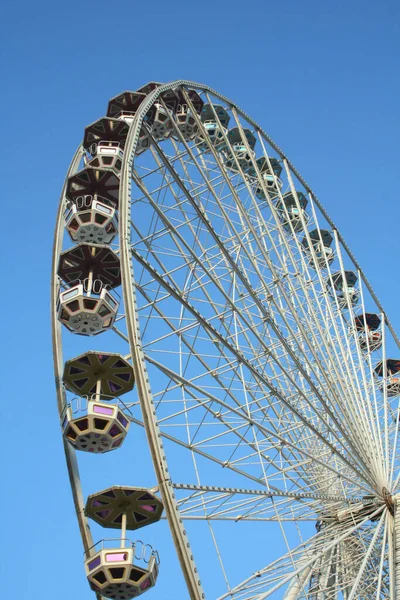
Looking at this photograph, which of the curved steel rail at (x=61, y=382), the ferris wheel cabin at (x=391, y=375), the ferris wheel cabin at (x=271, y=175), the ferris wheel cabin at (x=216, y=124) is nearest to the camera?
the curved steel rail at (x=61, y=382)

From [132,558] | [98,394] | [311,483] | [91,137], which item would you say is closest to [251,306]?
[311,483]

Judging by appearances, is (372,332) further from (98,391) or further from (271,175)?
(98,391)

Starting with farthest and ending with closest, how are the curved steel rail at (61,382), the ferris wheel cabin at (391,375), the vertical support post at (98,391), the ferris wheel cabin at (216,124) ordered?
the ferris wheel cabin at (391,375) < the ferris wheel cabin at (216,124) < the vertical support post at (98,391) < the curved steel rail at (61,382)

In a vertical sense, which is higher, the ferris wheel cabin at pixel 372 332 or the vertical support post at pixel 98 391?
the ferris wheel cabin at pixel 372 332

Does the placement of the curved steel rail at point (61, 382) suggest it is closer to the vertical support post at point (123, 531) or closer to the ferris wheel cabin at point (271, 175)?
the vertical support post at point (123, 531)

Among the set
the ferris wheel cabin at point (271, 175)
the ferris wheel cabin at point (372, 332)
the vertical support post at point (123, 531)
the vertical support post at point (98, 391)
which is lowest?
the vertical support post at point (123, 531)

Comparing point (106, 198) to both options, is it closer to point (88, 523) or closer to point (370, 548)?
point (88, 523)

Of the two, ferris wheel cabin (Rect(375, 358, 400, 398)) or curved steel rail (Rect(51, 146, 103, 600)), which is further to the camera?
ferris wheel cabin (Rect(375, 358, 400, 398))

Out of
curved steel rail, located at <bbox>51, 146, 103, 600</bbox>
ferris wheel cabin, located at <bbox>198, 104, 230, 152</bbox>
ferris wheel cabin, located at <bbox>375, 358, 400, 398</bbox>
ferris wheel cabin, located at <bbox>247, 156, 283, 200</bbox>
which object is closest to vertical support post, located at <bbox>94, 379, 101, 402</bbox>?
curved steel rail, located at <bbox>51, 146, 103, 600</bbox>

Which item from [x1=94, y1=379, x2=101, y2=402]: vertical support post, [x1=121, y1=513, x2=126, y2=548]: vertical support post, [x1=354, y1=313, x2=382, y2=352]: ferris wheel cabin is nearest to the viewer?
[x1=121, y1=513, x2=126, y2=548]: vertical support post

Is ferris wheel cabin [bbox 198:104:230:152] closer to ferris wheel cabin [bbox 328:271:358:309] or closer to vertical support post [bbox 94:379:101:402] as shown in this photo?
ferris wheel cabin [bbox 328:271:358:309]

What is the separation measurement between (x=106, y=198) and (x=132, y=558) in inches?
356

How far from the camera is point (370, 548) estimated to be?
57.4 feet

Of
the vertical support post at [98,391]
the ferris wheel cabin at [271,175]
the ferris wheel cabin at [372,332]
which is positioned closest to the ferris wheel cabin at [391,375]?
the ferris wheel cabin at [372,332]
